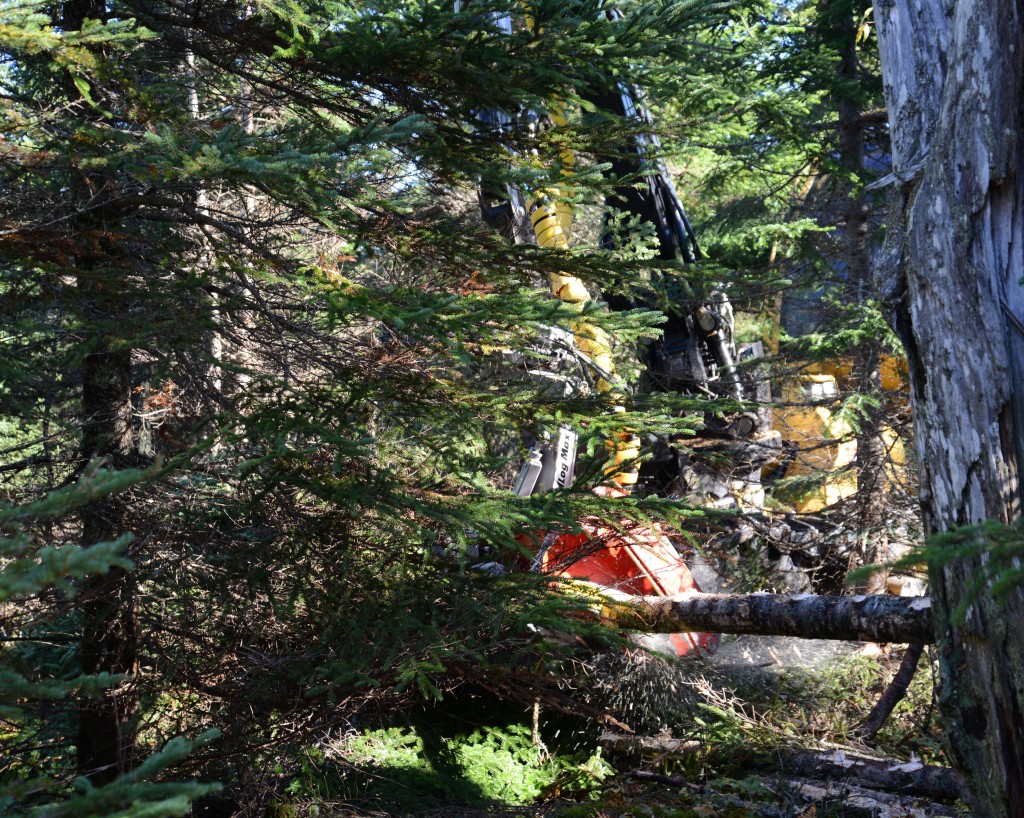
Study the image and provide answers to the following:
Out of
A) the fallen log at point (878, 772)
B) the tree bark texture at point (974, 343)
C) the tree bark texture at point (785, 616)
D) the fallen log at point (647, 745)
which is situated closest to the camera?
the tree bark texture at point (974, 343)

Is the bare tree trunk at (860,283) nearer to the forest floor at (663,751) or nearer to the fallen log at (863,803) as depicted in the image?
the forest floor at (663,751)

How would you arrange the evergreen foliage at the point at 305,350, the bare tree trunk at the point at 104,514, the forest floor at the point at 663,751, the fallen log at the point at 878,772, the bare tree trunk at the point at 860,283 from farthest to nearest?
the bare tree trunk at the point at 860,283 → the forest floor at the point at 663,751 → the fallen log at the point at 878,772 → the bare tree trunk at the point at 104,514 → the evergreen foliage at the point at 305,350

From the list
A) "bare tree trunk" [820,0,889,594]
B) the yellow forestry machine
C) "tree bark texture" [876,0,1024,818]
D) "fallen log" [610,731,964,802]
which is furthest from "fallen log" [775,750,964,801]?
"bare tree trunk" [820,0,889,594]

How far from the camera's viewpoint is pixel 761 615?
6.13m

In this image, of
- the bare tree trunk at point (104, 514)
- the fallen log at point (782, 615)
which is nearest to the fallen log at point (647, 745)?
the fallen log at point (782, 615)

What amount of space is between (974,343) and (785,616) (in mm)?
2828

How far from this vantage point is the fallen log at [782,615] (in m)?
5.43

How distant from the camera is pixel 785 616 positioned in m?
6.01

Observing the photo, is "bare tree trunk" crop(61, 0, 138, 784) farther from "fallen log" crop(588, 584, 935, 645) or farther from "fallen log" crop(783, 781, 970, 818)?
"fallen log" crop(783, 781, 970, 818)

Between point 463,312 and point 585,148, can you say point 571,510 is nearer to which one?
point 463,312

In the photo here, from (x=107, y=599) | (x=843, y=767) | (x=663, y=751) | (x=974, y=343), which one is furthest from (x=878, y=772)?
(x=107, y=599)

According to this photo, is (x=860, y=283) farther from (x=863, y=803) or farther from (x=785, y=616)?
(x=863, y=803)

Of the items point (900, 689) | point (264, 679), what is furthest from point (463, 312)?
point (900, 689)

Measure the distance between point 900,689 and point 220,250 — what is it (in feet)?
19.2
